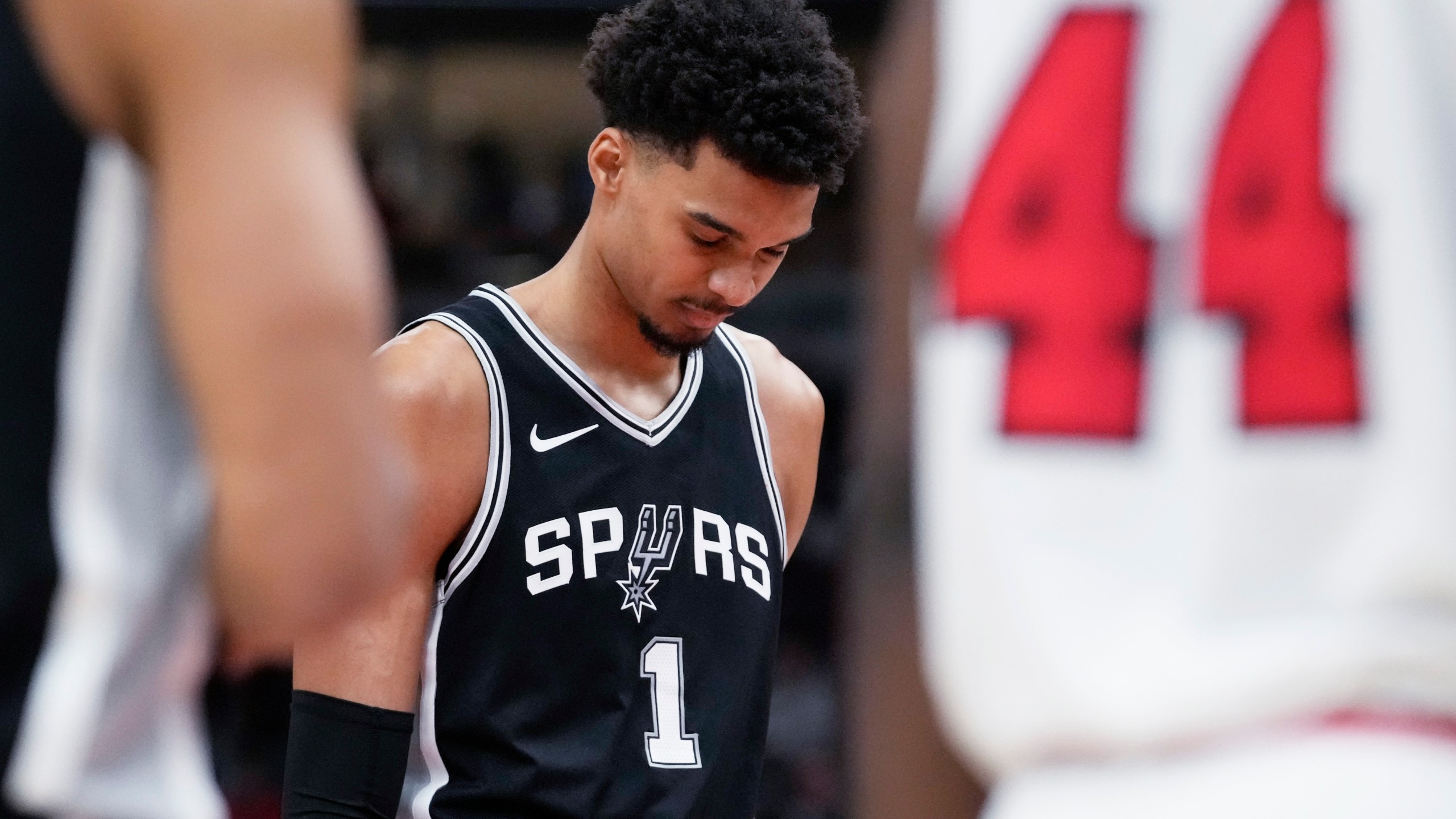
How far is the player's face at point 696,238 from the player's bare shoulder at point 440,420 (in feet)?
0.93

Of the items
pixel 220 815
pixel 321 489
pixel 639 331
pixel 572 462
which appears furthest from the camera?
pixel 639 331

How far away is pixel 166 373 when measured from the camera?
995 millimetres

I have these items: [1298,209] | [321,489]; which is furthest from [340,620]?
[1298,209]

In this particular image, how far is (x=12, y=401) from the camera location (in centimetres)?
97

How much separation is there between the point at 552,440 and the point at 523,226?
17.5 ft

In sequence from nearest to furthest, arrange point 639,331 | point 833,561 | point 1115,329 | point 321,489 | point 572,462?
point 1115,329
point 321,489
point 572,462
point 639,331
point 833,561

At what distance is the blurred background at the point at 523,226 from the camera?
6.34 m

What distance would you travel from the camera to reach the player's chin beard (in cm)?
238

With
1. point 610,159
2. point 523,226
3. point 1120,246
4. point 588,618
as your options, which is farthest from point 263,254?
point 523,226

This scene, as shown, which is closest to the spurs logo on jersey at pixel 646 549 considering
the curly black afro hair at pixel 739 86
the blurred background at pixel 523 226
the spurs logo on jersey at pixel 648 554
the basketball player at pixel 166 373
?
the spurs logo on jersey at pixel 648 554

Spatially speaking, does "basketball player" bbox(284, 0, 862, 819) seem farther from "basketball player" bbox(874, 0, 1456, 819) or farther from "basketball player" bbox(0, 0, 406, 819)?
"basketball player" bbox(874, 0, 1456, 819)

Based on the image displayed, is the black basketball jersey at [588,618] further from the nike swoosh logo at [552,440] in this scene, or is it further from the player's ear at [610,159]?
the player's ear at [610,159]

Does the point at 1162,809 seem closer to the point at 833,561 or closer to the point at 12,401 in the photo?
the point at 12,401

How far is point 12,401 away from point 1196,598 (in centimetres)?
69
